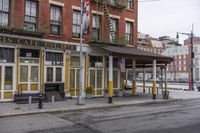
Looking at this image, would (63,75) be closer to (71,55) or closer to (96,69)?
(71,55)

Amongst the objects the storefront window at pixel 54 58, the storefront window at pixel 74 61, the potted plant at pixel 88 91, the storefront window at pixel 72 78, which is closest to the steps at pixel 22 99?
the storefront window at pixel 54 58

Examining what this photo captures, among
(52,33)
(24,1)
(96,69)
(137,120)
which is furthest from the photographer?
(96,69)

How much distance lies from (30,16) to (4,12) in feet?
6.38

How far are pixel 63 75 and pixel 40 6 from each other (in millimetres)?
5693

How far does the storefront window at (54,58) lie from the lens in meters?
20.9

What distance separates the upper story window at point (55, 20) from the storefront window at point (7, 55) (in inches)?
148

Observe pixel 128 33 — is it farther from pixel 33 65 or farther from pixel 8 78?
pixel 8 78

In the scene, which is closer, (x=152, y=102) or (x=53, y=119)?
(x=53, y=119)

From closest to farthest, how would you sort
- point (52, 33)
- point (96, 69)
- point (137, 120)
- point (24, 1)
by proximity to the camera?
point (137, 120)
point (24, 1)
point (52, 33)
point (96, 69)

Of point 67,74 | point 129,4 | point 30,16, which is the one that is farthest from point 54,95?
point 129,4

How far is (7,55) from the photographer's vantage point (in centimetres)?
1888

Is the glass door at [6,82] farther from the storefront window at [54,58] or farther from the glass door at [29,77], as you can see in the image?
the storefront window at [54,58]

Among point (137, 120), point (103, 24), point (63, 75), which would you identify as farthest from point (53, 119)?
point (103, 24)

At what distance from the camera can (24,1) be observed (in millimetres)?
19781
